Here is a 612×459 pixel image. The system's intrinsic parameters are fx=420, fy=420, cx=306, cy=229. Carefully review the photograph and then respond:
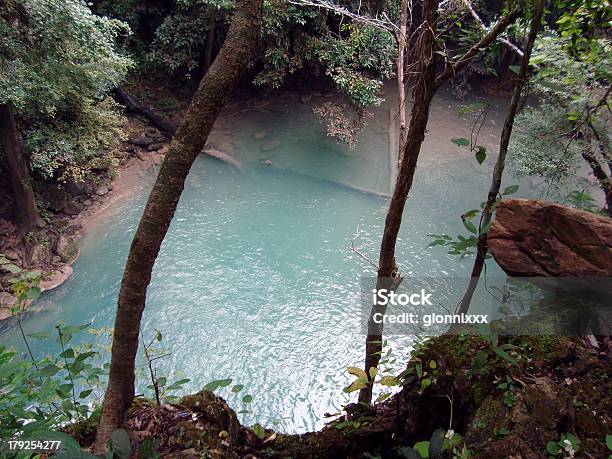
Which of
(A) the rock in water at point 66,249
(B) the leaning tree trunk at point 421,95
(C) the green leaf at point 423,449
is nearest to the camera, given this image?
(C) the green leaf at point 423,449

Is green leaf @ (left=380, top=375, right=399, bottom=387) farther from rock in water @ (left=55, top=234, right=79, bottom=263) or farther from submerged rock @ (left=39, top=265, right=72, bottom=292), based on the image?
rock in water @ (left=55, top=234, right=79, bottom=263)

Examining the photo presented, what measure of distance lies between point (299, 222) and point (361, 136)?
2.46 m

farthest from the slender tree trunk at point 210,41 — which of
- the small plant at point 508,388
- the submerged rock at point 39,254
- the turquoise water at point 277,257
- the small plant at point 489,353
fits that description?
the small plant at point 508,388

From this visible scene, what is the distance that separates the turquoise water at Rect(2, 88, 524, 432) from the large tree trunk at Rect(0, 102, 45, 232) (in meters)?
0.70

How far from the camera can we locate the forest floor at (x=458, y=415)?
1.32 metres

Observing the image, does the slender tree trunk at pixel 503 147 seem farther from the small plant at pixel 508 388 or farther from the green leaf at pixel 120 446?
the green leaf at pixel 120 446

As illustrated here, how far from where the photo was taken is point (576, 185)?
5250 mm

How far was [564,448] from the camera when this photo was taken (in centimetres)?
124

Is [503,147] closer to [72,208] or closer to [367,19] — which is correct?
[367,19]

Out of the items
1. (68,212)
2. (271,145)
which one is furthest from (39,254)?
(271,145)

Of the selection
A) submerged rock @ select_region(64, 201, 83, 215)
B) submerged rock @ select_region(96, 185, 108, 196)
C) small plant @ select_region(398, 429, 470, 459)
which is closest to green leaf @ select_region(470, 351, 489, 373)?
small plant @ select_region(398, 429, 470, 459)

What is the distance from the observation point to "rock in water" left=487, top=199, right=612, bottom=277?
1.62 m

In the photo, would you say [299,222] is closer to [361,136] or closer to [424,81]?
[361,136]

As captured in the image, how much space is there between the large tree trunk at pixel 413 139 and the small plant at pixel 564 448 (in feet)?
2.68
